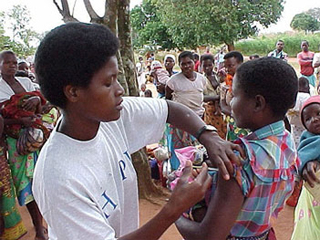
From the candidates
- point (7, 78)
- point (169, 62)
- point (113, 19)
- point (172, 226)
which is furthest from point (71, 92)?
point (169, 62)

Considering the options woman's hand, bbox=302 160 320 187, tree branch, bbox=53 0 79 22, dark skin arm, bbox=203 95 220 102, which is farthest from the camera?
dark skin arm, bbox=203 95 220 102

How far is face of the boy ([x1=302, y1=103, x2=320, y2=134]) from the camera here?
201 cm

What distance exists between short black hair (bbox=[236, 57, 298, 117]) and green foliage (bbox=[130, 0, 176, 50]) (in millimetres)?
19751

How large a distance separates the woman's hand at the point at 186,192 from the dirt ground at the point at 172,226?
2530 millimetres

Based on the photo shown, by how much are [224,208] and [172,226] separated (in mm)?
2685

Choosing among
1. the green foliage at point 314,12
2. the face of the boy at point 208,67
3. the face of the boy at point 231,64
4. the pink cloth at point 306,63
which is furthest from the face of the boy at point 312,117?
the green foliage at point 314,12

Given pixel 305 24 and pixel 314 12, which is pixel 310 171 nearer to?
pixel 305 24

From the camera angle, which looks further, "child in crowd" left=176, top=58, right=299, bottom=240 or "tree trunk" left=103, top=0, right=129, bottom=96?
A: "tree trunk" left=103, top=0, right=129, bottom=96

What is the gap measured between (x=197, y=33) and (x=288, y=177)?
635 inches

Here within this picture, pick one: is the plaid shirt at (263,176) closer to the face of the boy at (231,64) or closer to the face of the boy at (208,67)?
the face of the boy at (231,64)

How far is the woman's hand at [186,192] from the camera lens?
3.45ft

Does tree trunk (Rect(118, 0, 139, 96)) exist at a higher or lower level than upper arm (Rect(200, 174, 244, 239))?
higher

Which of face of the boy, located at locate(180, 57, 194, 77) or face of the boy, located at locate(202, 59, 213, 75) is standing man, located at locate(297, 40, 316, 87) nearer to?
face of the boy, located at locate(202, 59, 213, 75)

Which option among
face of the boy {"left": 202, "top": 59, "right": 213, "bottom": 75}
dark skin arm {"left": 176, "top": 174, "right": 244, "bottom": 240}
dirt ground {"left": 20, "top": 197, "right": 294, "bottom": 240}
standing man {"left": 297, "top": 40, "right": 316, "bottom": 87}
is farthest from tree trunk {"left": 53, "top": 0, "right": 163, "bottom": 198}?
standing man {"left": 297, "top": 40, "right": 316, "bottom": 87}
